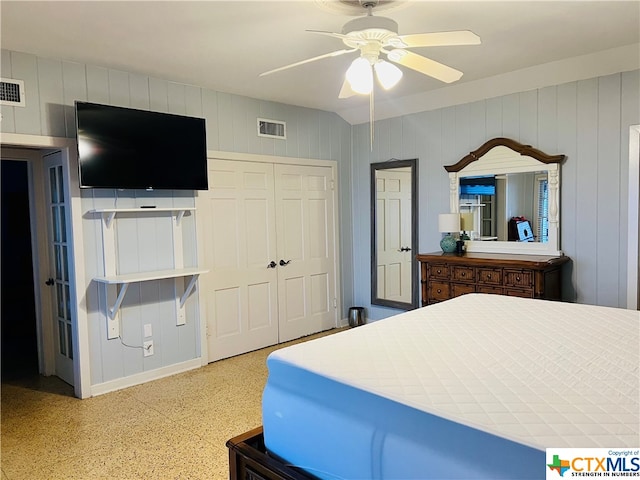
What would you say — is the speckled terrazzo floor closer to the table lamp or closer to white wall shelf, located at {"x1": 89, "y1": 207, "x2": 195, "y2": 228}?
white wall shelf, located at {"x1": 89, "y1": 207, "x2": 195, "y2": 228}

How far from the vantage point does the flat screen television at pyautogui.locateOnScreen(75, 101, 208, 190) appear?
343cm

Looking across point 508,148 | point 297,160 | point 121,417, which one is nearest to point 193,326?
point 121,417

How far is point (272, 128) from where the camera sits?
4.81 meters

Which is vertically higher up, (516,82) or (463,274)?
(516,82)

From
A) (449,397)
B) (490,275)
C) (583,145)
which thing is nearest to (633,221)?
(583,145)

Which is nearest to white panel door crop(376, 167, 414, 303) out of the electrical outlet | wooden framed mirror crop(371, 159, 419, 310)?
wooden framed mirror crop(371, 159, 419, 310)

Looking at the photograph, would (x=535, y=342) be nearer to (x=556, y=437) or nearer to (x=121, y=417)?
(x=556, y=437)

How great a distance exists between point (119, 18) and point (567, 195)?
141 inches

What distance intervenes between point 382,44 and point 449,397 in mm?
1799

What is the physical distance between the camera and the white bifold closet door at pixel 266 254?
14.6 feet

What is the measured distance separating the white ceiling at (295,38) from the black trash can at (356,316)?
2550 millimetres

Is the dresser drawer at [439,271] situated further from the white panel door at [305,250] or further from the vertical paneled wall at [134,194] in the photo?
the vertical paneled wall at [134,194]

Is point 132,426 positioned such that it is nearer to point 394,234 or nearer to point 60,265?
point 60,265

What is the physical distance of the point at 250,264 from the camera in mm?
4715
